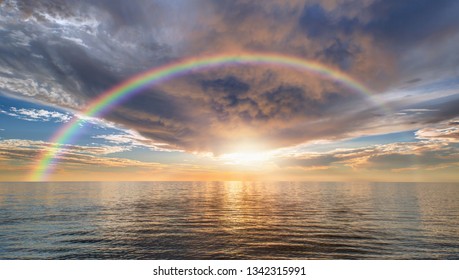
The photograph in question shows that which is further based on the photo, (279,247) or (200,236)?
(200,236)

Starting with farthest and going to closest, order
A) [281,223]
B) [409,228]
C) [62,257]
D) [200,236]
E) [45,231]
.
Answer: [281,223]
[409,228]
[45,231]
[200,236]
[62,257]

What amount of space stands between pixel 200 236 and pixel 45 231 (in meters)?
22.3

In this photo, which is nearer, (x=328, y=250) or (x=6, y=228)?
(x=328, y=250)

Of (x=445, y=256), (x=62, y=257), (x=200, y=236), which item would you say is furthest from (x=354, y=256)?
(x=62, y=257)

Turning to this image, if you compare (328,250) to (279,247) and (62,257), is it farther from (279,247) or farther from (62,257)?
(62,257)

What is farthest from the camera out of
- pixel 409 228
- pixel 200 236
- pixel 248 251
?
pixel 409 228

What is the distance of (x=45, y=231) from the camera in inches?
1407

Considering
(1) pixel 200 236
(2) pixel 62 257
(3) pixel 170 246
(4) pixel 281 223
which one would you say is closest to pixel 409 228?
(4) pixel 281 223

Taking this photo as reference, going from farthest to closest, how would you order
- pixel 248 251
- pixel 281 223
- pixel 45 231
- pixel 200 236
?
pixel 281 223 → pixel 45 231 → pixel 200 236 → pixel 248 251

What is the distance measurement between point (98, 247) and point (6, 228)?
2045cm

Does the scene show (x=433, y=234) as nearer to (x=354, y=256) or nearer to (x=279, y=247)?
(x=354, y=256)

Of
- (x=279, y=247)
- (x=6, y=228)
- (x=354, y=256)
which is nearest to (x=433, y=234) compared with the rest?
(x=354, y=256)

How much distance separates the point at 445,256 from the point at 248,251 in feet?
67.2

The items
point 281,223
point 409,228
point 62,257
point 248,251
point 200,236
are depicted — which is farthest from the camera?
point 281,223
